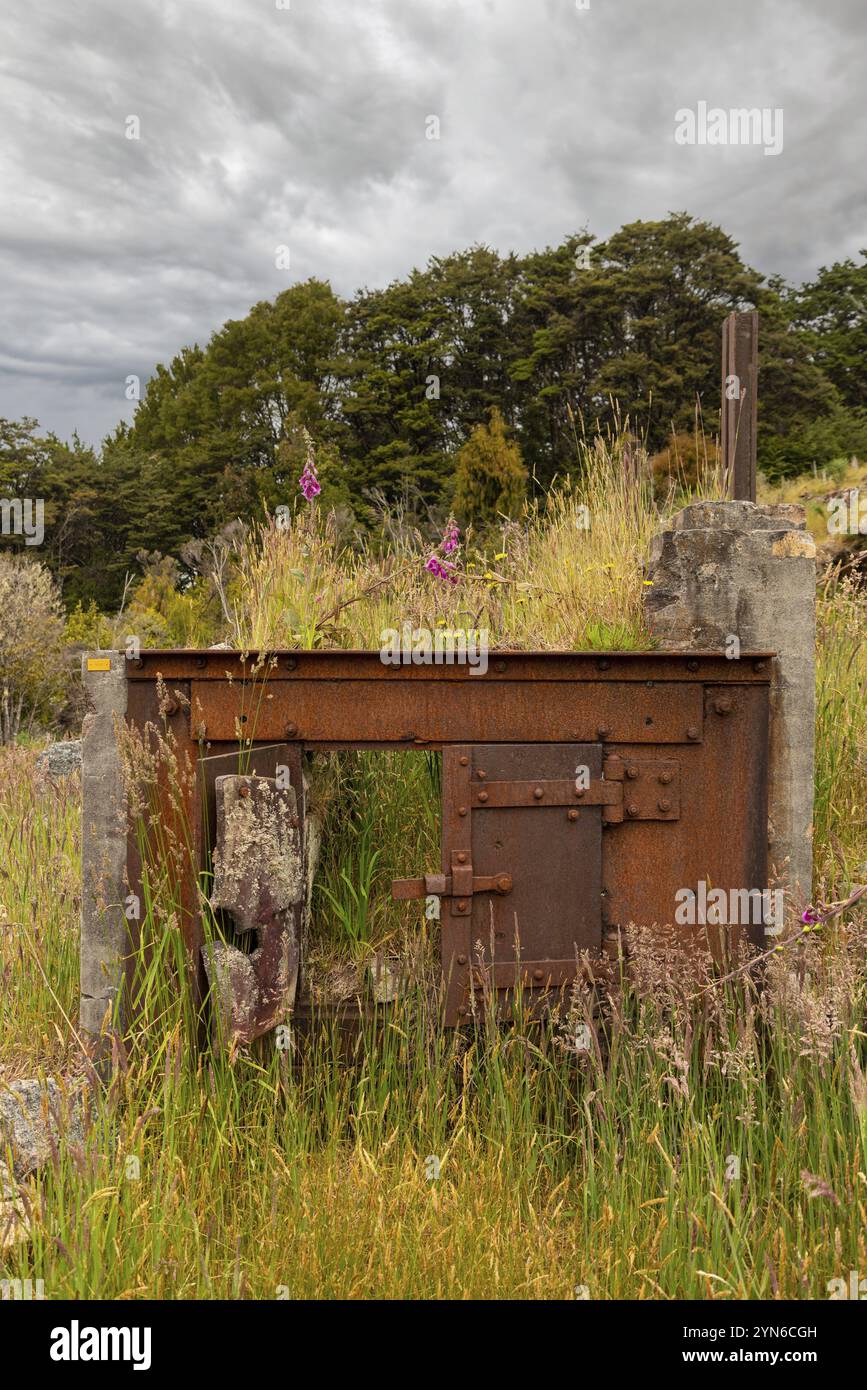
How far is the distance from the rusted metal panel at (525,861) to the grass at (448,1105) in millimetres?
269

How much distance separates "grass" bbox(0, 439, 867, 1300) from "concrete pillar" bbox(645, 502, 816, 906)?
235mm

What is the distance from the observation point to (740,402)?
4.71 metres

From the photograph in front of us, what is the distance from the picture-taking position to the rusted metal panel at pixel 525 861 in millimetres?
3445

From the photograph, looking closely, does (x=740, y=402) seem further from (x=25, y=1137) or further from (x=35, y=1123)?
(x=25, y=1137)

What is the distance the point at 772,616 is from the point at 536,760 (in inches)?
46.5

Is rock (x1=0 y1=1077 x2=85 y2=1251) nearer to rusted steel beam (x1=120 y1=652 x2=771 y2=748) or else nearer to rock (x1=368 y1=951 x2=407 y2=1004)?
rock (x1=368 y1=951 x2=407 y2=1004)

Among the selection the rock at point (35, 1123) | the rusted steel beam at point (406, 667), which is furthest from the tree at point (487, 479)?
the rock at point (35, 1123)

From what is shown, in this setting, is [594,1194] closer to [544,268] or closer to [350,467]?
[350,467]

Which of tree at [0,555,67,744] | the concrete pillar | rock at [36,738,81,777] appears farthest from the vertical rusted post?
tree at [0,555,67,744]

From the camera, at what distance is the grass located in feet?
7.50

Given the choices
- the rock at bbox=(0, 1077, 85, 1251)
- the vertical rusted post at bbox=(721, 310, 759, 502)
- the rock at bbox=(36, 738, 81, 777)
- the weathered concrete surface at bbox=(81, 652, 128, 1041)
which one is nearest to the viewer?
the rock at bbox=(0, 1077, 85, 1251)

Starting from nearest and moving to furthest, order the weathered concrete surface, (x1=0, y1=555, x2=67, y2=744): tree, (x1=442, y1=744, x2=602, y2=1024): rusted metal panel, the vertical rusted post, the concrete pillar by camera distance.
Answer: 1. (x1=442, y1=744, x2=602, y2=1024): rusted metal panel
2. the weathered concrete surface
3. the concrete pillar
4. the vertical rusted post
5. (x1=0, y1=555, x2=67, y2=744): tree

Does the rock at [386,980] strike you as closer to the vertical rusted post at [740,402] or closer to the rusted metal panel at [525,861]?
the rusted metal panel at [525,861]

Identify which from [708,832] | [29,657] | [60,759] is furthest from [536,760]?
[29,657]
